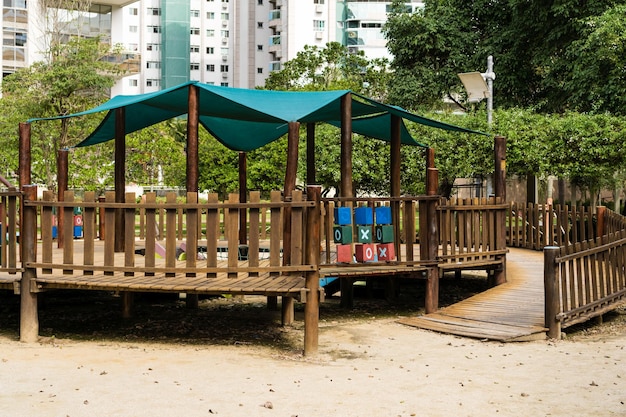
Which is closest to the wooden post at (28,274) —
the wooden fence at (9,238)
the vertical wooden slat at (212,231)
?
the wooden fence at (9,238)

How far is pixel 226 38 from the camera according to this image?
94.2 metres

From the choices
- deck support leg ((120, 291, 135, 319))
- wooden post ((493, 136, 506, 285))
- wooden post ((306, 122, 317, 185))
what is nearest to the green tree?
wooden post ((306, 122, 317, 185))

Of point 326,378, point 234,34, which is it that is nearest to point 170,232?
A: point 326,378

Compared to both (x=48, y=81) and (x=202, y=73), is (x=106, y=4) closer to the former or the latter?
(x=48, y=81)

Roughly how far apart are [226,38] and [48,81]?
6573cm

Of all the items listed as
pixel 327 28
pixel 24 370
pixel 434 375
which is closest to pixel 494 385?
pixel 434 375

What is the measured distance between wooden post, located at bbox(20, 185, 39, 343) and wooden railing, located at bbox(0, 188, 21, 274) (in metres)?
0.11

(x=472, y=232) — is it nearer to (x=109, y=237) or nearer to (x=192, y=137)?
(x=192, y=137)

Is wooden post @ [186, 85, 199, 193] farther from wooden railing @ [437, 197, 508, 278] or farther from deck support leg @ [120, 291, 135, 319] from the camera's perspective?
wooden railing @ [437, 197, 508, 278]

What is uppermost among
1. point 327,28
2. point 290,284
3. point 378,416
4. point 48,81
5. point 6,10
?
point 327,28

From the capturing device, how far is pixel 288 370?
29.2 ft

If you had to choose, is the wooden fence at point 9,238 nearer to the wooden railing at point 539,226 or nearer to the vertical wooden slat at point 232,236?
the vertical wooden slat at point 232,236

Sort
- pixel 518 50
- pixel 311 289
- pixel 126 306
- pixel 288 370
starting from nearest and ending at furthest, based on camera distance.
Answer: pixel 288 370
pixel 311 289
pixel 126 306
pixel 518 50

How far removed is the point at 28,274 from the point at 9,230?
594 mm
